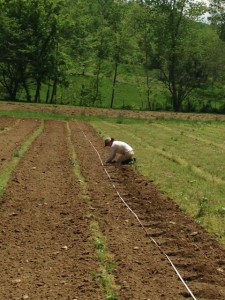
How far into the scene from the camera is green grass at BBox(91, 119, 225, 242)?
11.4 m

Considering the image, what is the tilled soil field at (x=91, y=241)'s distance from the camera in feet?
22.6

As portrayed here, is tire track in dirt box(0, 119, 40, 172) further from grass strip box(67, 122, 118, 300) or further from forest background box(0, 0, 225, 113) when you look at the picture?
forest background box(0, 0, 225, 113)

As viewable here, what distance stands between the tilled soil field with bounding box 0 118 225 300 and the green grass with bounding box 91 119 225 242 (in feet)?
1.50

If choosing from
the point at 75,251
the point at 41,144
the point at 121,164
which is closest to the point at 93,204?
the point at 75,251

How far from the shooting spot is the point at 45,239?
9023 millimetres

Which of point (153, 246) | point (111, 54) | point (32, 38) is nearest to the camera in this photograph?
point (153, 246)

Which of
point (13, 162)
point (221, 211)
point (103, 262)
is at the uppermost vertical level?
point (221, 211)

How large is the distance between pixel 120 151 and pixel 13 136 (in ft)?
32.8

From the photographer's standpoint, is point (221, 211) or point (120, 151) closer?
point (221, 211)

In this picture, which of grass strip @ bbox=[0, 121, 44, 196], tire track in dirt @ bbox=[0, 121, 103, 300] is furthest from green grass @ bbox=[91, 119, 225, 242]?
grass strip @ bbox=[0, 121, 44, 196]

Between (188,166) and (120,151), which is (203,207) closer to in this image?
(188,166)

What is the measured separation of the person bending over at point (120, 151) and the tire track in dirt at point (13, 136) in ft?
11.4

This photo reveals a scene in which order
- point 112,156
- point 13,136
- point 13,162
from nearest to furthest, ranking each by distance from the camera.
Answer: point 13,162
point 112,156
point 13,136

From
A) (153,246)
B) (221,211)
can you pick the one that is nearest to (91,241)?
(153,246)
